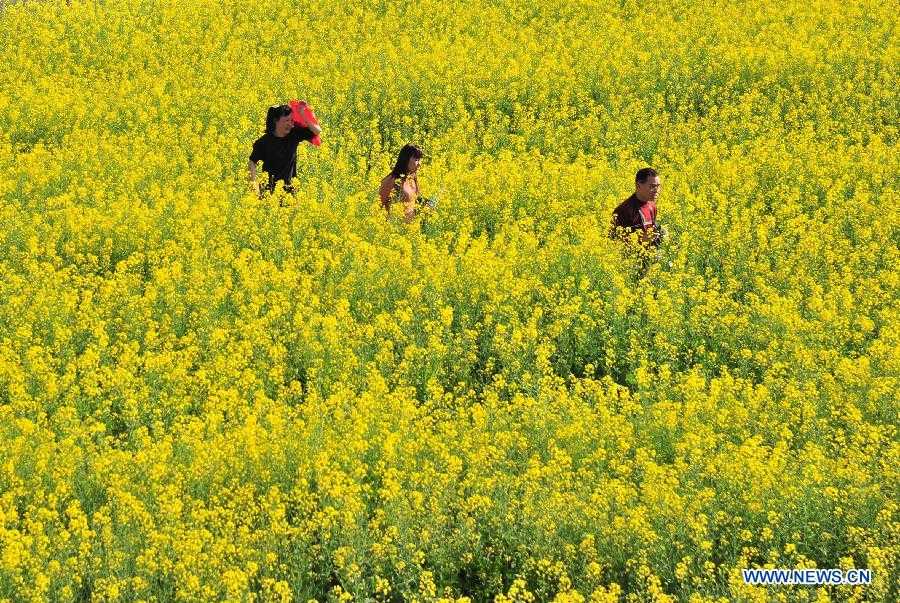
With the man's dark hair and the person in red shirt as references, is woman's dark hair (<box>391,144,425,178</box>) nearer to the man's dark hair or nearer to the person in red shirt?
the person in red shirt

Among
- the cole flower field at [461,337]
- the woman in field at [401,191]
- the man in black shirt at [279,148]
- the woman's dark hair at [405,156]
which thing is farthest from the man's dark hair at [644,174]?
the man in black shirt at [279,148]

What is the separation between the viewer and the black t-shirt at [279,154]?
1145 cm

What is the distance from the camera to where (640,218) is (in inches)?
390

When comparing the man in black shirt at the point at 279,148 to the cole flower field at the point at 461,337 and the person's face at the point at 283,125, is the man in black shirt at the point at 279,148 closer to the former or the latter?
the person's face at the point at 283,125

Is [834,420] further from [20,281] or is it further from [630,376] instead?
[20,281]

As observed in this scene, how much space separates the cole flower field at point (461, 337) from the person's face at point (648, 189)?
541 millimetres

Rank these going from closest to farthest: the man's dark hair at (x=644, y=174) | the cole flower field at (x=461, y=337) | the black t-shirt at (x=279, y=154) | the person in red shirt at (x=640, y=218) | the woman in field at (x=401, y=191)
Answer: the cole flower field at (x=461, y=337), the man's dark hair at (x=644, y=174), the person in red shirt at (x=640, y=218), the woman in field at (x=401, y=191), the black t-shirt at (x=279, y=154)

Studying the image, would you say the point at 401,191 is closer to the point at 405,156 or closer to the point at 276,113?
the point at 405,156

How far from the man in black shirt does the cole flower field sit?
0.31 metres

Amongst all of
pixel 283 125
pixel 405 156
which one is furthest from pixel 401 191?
pixel 283 125

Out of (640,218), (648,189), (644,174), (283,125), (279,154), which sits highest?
(283,125)

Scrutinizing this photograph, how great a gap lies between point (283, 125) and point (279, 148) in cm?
36

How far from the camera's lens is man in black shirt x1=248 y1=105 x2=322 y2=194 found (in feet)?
36.9

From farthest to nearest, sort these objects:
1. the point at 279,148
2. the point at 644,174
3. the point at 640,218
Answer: the point at 279,148, the point at 640,218, the point at 644,174
